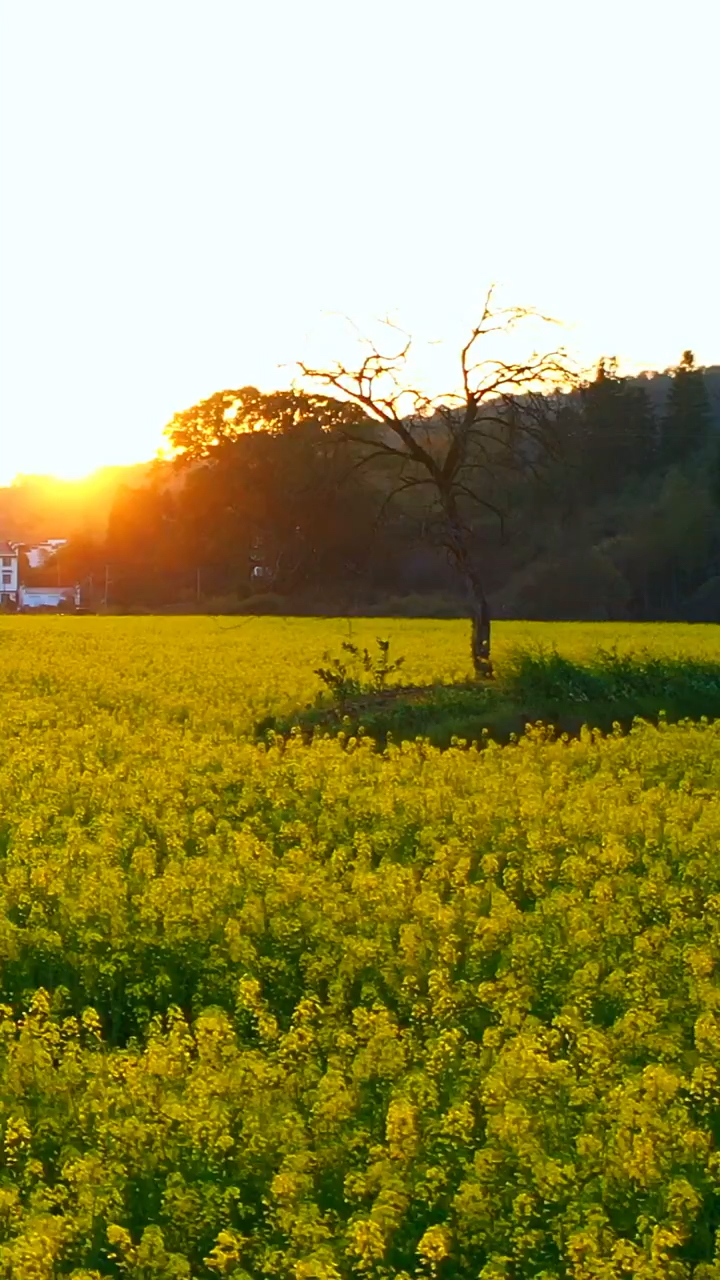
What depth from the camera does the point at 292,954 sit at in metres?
7.79

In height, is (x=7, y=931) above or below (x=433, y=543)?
below

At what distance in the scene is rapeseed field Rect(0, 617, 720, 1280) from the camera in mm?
4715

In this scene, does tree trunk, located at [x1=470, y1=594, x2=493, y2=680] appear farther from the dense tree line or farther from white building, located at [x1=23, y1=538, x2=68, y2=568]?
white building, located at [x1=23, y1=538, x2=68, y2=568]

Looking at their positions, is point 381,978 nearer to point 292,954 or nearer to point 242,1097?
point 292,954

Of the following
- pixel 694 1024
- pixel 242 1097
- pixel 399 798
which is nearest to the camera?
pixel 242 1097

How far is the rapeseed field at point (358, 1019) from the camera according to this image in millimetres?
4715

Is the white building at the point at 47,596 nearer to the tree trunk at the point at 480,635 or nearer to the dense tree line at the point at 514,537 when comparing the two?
the dense tree line at the point at 514,537

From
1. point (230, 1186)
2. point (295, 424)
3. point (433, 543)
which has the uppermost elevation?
point (295, 424)

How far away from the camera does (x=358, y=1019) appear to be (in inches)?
246

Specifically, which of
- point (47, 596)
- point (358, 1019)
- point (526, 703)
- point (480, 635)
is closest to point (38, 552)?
point (47, 596)

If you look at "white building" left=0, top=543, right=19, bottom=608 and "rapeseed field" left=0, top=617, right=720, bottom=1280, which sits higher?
"white building" left=0, top=543, right=19, bottom=608

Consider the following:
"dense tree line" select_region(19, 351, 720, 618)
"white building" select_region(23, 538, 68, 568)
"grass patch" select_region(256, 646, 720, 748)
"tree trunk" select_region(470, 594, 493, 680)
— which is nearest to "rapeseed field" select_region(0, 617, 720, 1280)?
"grass patch" select_region(256, 646, 720, 748)

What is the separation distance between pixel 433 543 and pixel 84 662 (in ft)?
29.1

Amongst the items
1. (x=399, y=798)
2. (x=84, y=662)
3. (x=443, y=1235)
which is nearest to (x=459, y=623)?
(x=84, y=662)
